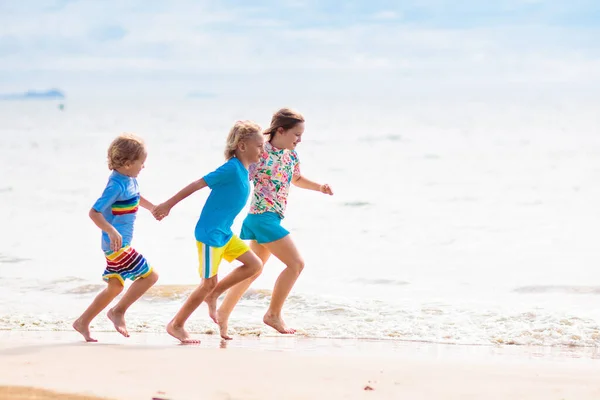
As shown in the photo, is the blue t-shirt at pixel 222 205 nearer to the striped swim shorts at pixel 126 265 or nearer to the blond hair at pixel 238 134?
the blond hair at pixel 238 134

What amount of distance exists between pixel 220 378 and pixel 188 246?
723 centimetres

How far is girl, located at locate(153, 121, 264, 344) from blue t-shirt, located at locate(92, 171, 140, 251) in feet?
1.39

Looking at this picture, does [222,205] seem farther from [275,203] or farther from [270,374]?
[270,374]

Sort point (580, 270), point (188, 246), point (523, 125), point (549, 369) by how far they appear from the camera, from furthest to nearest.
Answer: point (523, 125) → point (188, 246) → point (580, 270) → point (549, 369)

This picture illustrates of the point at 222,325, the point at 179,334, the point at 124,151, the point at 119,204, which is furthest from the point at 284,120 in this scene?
the point at 179,334

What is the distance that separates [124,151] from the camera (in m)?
5.62

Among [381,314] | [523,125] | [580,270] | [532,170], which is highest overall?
[523,125]

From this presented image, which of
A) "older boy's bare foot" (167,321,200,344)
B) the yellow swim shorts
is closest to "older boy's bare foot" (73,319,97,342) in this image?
"older boy's bare foot" (167,321,200,344)

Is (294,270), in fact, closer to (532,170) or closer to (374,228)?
(374,228)

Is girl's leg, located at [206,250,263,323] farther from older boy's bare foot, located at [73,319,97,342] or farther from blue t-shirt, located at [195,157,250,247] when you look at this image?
older boy's bare foot, located at [73,319,97,342]

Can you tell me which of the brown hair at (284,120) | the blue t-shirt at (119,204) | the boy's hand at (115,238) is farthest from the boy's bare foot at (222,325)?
the brown hair at (284,120)

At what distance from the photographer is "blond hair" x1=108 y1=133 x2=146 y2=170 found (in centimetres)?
562

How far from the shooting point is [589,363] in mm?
5703

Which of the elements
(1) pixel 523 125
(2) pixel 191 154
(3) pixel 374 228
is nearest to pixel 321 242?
(3) pixel 374 228
